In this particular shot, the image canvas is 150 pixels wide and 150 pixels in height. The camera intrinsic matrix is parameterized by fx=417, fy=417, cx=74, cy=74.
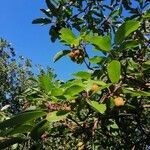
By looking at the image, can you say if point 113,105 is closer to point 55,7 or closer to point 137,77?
point 137,77

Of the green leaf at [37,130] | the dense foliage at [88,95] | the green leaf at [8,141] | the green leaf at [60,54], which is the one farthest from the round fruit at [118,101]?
the green leaf at [60,54]

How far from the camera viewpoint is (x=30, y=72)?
31.5 metres

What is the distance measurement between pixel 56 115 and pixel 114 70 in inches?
13.3

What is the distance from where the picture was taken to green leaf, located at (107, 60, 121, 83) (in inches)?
72.8

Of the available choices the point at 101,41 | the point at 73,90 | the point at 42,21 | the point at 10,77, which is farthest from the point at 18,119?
the point at 10,77

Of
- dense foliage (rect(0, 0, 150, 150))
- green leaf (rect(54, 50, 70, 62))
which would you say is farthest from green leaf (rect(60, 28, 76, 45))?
green leaf (rect(54, 50, 70, 62))

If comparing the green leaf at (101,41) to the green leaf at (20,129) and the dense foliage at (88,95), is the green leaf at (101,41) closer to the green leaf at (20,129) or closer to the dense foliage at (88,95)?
the dense foliage at (88,95)

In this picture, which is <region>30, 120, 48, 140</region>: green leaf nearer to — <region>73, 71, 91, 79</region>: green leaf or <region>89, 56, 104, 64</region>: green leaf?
<region>73, 71, 91, 79</region>: green leaf

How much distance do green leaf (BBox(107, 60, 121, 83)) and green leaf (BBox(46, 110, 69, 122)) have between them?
0.26 meters

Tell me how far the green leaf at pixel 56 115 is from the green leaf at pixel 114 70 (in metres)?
0.26

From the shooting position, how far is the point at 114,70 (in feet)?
6.12

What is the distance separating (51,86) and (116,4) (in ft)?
8.80

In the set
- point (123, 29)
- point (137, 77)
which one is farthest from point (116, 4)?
point (123, 29)

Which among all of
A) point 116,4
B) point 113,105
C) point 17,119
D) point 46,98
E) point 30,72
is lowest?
point 17,119
